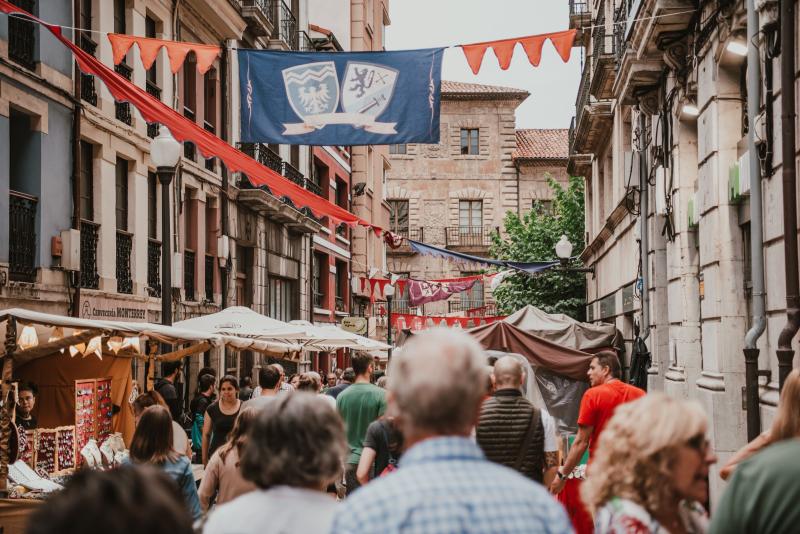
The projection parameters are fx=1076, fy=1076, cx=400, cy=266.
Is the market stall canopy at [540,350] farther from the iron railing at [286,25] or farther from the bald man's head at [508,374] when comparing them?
the iron railing at [286,25]

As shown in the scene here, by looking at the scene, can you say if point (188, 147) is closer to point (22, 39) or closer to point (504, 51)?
point (22, 39)

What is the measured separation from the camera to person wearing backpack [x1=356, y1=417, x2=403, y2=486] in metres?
8.59

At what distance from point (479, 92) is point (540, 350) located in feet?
166

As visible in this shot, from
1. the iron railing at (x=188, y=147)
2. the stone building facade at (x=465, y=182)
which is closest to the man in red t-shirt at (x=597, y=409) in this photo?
the iron railing at (x=188, y=147)

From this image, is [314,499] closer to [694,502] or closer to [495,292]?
[694,502]

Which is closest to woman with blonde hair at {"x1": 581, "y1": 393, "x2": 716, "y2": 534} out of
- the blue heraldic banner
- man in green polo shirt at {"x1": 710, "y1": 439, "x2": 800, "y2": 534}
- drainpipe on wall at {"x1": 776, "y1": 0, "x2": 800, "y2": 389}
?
man in green polo shirt at {"x1": 710, "y1": 439, "x2": 800, "y2": 534}

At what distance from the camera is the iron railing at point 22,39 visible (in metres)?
16.0

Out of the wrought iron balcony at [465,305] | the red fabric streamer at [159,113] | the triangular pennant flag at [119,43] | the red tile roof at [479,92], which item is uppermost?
the red tile roof at [479,92]

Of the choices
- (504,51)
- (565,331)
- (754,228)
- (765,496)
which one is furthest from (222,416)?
(565,331)

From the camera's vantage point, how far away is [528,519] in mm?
2947

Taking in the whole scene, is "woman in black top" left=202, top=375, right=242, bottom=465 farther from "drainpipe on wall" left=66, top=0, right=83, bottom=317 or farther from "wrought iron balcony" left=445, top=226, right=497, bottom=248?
"wrought iron balcony" left=445, top=226, right=497, bottom=248

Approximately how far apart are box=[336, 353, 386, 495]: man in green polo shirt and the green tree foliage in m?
28.6

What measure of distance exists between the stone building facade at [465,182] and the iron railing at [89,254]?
48.4 meters

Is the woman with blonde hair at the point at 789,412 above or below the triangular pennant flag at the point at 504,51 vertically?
below
